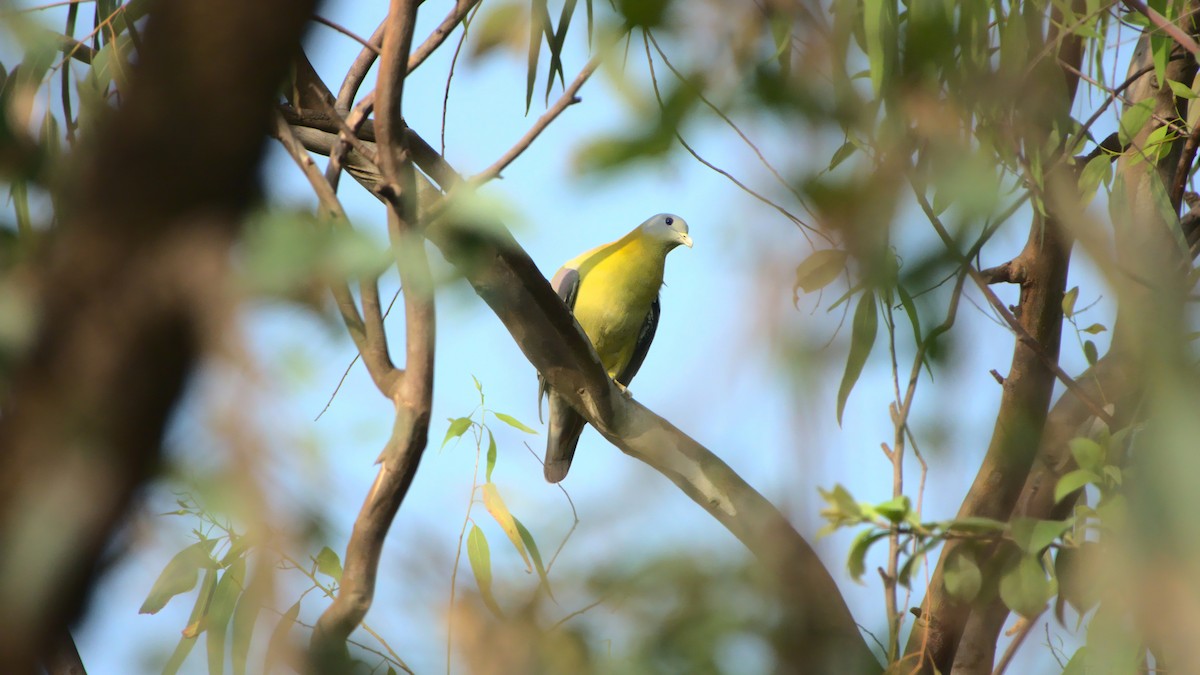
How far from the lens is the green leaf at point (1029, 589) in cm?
151

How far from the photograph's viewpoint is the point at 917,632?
7.59ft

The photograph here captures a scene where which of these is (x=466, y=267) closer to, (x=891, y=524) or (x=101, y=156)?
(x=101, y=156)

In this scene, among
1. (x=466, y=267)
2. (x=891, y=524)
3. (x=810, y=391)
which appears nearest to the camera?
(x=810, y=391)

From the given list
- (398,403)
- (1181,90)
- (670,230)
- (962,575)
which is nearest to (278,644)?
(398,403)

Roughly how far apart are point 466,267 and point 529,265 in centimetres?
79

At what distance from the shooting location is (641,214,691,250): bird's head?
4.12 meters

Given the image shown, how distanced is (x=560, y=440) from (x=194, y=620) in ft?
6.23

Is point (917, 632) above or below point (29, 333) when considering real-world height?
above

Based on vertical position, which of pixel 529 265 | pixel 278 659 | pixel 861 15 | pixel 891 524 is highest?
pixel 861 15

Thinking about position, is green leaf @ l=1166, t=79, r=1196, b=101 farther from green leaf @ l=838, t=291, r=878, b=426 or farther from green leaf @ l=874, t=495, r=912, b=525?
green leaf @ l=874, t=495, r=912, b=525

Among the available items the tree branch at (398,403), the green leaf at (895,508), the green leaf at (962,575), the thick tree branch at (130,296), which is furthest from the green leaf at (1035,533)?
the thick tree branch at (130,296)

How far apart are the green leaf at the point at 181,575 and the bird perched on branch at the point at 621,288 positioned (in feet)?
6.50

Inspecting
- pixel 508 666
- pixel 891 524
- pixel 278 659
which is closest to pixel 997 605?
pixel 891 524

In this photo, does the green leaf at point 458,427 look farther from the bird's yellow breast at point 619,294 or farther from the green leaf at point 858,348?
the bird's yellow breast at point 619,294
